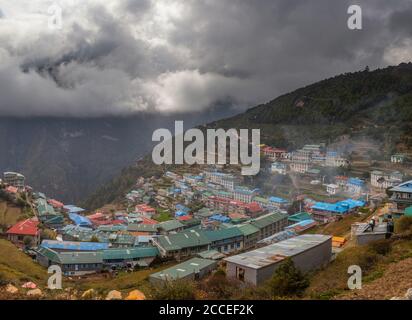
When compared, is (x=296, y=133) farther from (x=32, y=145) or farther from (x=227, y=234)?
(x=32, y=145)

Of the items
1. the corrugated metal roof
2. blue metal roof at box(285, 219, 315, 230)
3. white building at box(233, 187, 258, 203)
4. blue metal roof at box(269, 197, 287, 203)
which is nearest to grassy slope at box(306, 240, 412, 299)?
the corrugated metal roof

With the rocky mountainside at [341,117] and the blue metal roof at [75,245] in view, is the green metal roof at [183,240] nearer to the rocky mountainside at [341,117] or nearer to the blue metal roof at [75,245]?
the blue metal roof at [75,245]

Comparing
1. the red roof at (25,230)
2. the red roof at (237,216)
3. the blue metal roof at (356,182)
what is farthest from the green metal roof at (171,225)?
the blue metal roof at (356,182)

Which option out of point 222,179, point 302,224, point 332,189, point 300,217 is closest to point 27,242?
point 302,224

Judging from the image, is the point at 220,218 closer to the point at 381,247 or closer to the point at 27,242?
the point at 27,242

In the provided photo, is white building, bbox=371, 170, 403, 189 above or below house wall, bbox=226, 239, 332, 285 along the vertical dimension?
above

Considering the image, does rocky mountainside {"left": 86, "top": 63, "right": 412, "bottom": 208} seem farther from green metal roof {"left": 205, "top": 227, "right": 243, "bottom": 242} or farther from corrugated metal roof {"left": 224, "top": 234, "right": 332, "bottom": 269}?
corrugated metal roof {"left": 224, "top": 234, "right": 332, "bottom": 269}
